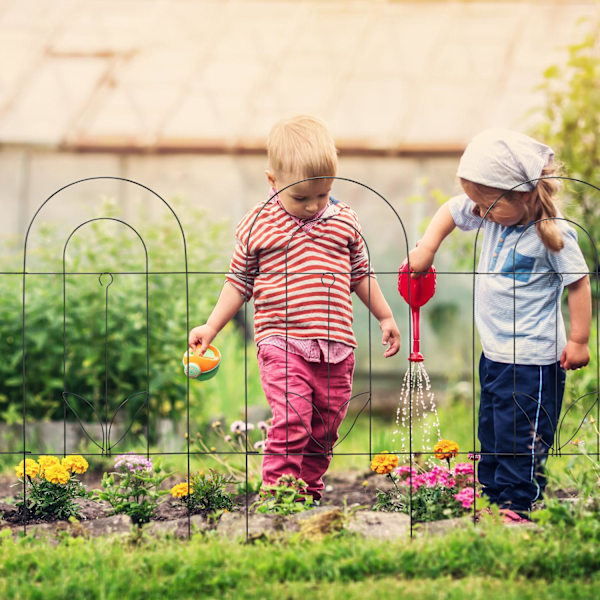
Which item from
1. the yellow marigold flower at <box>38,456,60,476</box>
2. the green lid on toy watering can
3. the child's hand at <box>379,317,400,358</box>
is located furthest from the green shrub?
the child's hand at <box>379,317,400,358</box>

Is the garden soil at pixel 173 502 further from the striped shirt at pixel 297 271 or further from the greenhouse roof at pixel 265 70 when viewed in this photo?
the greenhouse roof at pixel 265 70

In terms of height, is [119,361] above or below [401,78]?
below

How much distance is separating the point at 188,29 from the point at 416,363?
523cm

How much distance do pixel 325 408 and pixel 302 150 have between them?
94 centimetres

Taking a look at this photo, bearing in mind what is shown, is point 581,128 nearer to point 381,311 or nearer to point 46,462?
point 381,311

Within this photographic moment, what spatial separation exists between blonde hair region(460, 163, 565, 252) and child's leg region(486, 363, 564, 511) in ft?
1.47

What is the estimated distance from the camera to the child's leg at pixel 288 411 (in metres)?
2.99

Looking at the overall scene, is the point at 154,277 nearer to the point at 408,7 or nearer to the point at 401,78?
the point at 401,78

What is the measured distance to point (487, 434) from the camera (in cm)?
322

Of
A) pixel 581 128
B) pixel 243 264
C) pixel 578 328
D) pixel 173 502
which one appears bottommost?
pixel 173 502

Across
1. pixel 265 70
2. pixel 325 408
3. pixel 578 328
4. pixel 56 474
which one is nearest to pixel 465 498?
pixel 325 408

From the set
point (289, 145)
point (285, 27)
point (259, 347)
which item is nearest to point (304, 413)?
point (259, 347)

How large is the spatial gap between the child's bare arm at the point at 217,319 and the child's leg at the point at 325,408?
1.24 feet

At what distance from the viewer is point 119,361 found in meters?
4.80
